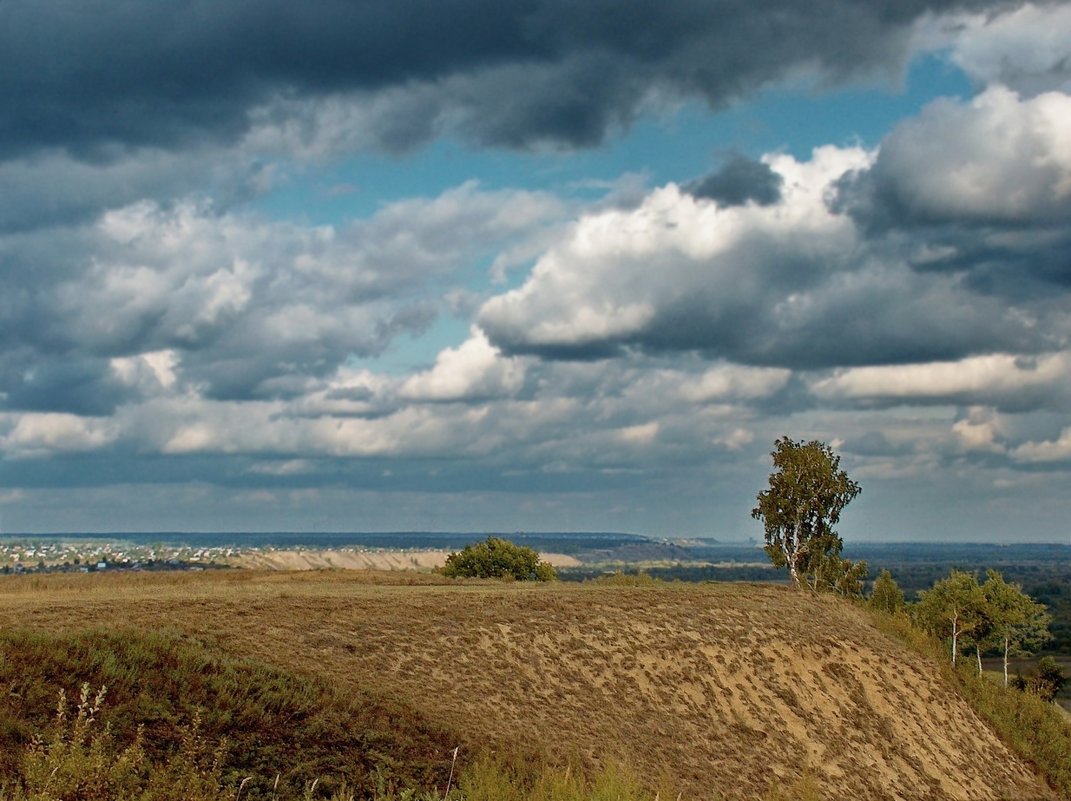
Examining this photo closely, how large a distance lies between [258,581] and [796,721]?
29.7 meters

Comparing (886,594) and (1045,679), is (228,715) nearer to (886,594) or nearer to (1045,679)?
(886,594)

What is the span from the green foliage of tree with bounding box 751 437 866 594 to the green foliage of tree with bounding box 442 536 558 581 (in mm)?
22021

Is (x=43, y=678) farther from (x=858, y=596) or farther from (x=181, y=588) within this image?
(x=858, y=596)

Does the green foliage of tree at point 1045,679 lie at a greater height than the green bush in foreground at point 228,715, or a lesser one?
lesser

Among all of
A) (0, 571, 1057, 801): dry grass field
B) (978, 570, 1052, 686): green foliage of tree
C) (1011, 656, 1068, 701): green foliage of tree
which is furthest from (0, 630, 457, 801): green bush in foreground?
(978, 570, 1052, 686): green foliage of tree

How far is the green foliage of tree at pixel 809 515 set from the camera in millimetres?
77250

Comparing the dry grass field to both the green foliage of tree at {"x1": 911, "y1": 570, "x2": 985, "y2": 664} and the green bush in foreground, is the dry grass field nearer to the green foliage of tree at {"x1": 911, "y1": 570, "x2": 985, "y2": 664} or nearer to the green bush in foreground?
the green bush in foreground

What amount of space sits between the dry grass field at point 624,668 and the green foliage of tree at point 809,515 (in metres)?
18.5

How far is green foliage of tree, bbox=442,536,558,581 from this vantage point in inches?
3607

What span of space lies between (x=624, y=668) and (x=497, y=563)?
52.0 m

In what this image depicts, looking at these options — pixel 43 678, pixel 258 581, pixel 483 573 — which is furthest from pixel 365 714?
pixel 483 573

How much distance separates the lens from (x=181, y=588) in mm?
46375

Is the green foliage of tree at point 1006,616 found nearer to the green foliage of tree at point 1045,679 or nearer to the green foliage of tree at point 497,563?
the green foliage of tree at point 1045,679

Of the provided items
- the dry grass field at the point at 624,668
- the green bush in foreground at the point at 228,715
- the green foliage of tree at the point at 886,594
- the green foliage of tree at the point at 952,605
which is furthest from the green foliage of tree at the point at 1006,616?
the green bush in foreground at the point at 228,715
